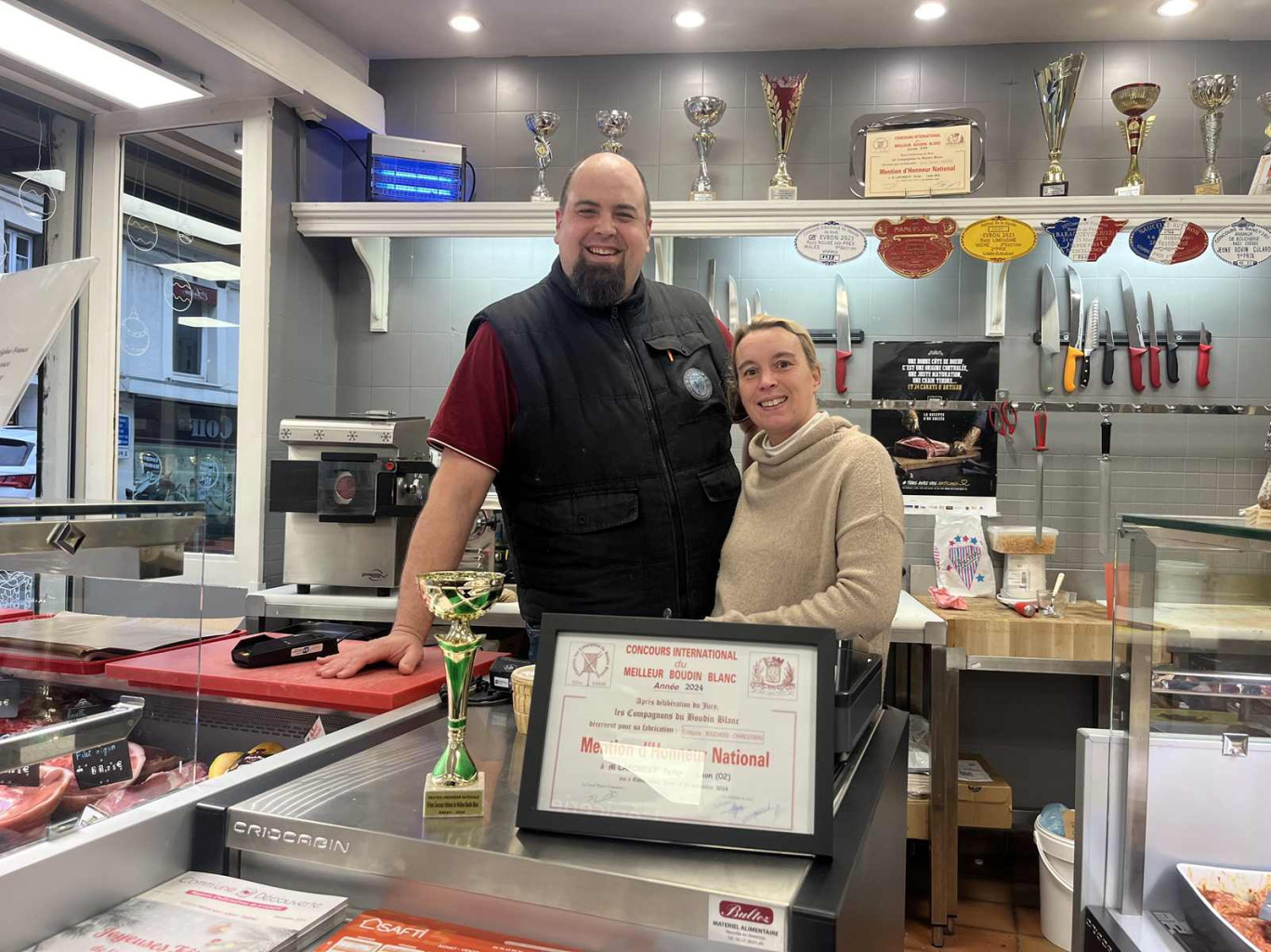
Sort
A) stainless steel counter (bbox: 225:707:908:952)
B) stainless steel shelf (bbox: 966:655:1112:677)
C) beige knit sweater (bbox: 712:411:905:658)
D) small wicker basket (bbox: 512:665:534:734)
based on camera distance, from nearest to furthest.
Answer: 1. stainless steel counter (bbox: 225:707:908:952)
2. small wicker basket (bbox: 512:665:534:734)
3. beige knit sweater (bbox: 712:411:905:658)
4. stainless steel shelf (bbox: 966:655:1112:677)

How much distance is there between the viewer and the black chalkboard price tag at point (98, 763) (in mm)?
927

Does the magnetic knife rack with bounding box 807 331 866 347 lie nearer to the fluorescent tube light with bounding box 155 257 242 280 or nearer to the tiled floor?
the tiled floor

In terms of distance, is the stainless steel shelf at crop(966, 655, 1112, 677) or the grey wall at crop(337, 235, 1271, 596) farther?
the grey wall at crop(337, 235, 1271, 596)

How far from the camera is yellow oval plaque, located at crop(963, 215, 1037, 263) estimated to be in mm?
3068

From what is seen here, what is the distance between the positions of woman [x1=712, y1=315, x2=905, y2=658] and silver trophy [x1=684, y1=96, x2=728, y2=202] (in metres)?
1.87

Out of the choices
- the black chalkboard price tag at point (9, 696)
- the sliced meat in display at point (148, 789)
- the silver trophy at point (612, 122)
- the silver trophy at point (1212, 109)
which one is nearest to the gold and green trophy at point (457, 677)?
the sliced meat in display at point (148, 789)

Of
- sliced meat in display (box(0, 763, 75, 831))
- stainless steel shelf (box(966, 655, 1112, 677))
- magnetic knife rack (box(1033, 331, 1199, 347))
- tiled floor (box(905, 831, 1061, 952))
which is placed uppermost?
magnetic knife rack (box(1033, 331, 1199, 347))

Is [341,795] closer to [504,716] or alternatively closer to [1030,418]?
[504,716]

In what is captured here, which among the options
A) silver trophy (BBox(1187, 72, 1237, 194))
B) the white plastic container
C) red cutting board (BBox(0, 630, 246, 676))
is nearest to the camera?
red cutting board (BBox(0, 630, 246, 676))

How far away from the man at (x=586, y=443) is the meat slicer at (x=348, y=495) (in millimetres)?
1410

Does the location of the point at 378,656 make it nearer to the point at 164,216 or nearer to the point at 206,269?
the point at 206,269

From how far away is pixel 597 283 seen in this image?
171cm

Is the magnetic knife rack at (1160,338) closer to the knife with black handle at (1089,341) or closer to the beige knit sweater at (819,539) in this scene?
the knife with black handle at (1089,341)

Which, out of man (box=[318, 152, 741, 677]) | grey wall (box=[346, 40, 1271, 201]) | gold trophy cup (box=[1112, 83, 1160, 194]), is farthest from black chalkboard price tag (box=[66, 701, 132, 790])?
gold trophy cup (box=[1112, 83, 1160, 194])
